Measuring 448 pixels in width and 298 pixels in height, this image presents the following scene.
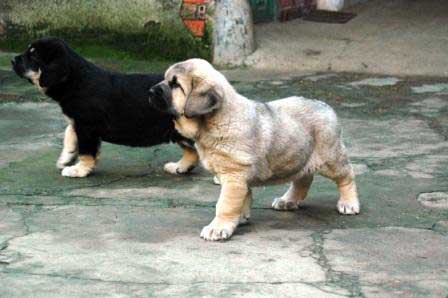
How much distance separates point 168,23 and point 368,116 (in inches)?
128

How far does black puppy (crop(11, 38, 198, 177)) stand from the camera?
684cm

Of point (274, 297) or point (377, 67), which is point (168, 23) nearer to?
point (377, 67)

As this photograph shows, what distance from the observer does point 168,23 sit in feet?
36.7

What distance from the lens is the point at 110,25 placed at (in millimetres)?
11336

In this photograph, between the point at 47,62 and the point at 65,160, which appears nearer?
the point at 47,62

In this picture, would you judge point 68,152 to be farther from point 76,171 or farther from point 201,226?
point 201,226

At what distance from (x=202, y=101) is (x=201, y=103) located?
0.04 feet

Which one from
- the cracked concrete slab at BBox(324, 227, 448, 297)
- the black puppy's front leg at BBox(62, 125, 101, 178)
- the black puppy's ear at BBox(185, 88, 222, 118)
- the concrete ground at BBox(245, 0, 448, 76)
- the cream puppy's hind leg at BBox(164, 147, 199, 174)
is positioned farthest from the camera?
the concrete ground at BBox(245, 0, 448, 76)

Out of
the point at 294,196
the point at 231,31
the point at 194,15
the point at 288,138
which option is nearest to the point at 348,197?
the point at 294,196

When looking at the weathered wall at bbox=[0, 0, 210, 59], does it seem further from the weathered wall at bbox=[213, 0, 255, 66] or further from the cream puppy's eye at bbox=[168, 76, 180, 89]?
the cream puppy's eye at bbox=[168, 76, 180, 89]

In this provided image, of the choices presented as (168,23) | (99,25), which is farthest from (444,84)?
(99,25)

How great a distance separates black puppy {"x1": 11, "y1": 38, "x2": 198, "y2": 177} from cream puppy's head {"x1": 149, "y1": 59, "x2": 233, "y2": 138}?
1468 millimetres

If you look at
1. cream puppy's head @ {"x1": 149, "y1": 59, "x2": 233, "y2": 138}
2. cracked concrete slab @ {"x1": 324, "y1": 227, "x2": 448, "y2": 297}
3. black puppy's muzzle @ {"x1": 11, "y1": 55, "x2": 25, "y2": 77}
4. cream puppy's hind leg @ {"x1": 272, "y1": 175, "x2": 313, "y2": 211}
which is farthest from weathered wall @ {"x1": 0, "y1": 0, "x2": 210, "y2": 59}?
cracked concrete slab @ {"x1": 324, "y1": 227, "x2": 448, "y2": 297}

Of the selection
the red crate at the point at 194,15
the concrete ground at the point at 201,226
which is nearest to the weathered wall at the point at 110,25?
the red crate at the point at 194,15
